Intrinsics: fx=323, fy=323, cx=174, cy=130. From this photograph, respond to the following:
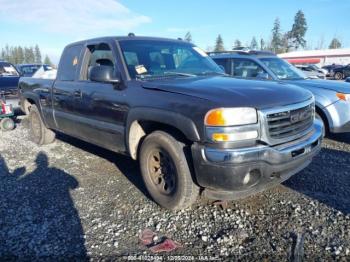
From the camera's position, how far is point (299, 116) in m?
3.45

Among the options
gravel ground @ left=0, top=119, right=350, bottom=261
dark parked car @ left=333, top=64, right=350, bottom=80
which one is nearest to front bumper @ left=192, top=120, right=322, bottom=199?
gravel ground @ left=0, top=119, right=350, bottom=261

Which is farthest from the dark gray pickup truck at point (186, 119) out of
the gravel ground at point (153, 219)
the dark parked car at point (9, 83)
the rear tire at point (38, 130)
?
the dark parked car at point (9, 83)

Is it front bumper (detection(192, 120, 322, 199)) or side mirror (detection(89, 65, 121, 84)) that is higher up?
side mirror (detection(89, 65, 121, 84))

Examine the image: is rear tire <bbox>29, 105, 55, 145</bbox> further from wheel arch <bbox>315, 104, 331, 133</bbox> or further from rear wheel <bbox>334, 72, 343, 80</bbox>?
rear wheel <bbox>334, 72, 343, 80</bbox>

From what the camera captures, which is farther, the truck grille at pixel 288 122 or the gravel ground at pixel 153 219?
the truck grille at pixel 288 122

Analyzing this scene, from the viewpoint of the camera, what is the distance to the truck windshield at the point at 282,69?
699cm

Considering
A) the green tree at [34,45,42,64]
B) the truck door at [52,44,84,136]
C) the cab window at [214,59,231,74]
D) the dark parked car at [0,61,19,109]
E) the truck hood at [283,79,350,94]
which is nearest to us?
the truck door at [52,44,84,136]

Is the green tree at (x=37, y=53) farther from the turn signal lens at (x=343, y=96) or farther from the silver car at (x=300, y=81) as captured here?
the turn signal lens at (x=343, y=96)

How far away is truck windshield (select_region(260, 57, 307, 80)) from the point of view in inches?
275

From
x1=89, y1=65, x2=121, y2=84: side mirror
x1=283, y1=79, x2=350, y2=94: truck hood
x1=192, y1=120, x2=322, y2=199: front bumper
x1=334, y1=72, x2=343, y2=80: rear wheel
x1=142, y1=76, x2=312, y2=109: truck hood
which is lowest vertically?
x1=334, y1=72, x2=343, y2=80: rear wheel

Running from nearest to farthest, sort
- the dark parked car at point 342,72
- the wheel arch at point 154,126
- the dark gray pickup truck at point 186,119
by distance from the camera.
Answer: the dark gray pickup truck at point 186,119 → the wheel arch at point 154,126 → the dark parked car at point 342,72

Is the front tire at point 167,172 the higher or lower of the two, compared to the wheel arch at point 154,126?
lower

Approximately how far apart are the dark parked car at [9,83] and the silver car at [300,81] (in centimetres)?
596

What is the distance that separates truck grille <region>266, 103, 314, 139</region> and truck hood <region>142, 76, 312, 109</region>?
0.35 ft
